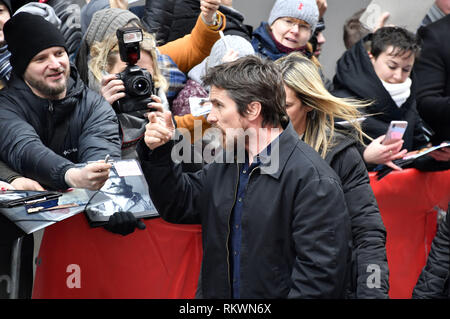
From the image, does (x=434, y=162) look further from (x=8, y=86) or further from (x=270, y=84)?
(x=8, y=86)

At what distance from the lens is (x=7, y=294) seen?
113 inches

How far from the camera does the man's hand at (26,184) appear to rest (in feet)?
10.5

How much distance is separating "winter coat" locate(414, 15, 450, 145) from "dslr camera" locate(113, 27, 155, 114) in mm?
2330

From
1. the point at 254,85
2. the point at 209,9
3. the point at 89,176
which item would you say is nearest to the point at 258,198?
the point at 254,85

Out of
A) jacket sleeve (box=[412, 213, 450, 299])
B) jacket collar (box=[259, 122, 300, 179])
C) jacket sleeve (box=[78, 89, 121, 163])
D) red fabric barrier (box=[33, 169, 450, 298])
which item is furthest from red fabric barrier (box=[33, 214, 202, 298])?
jacket sleeve (box=[412, 213, 450, 299])

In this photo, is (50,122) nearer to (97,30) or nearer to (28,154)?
(28,154)

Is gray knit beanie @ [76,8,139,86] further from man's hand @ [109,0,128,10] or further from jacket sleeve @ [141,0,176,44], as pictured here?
jacket sleeve @ [141,0,176,44]

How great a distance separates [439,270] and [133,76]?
1740 millimetres

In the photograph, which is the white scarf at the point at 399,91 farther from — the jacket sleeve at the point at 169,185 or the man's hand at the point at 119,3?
the jacket sleeve at the point at 169,185

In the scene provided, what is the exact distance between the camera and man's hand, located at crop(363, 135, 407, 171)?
423cm

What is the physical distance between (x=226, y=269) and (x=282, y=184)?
417mm

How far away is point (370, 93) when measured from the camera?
456 cm

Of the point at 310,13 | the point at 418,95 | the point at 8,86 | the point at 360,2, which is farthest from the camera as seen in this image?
the point at 360,2
